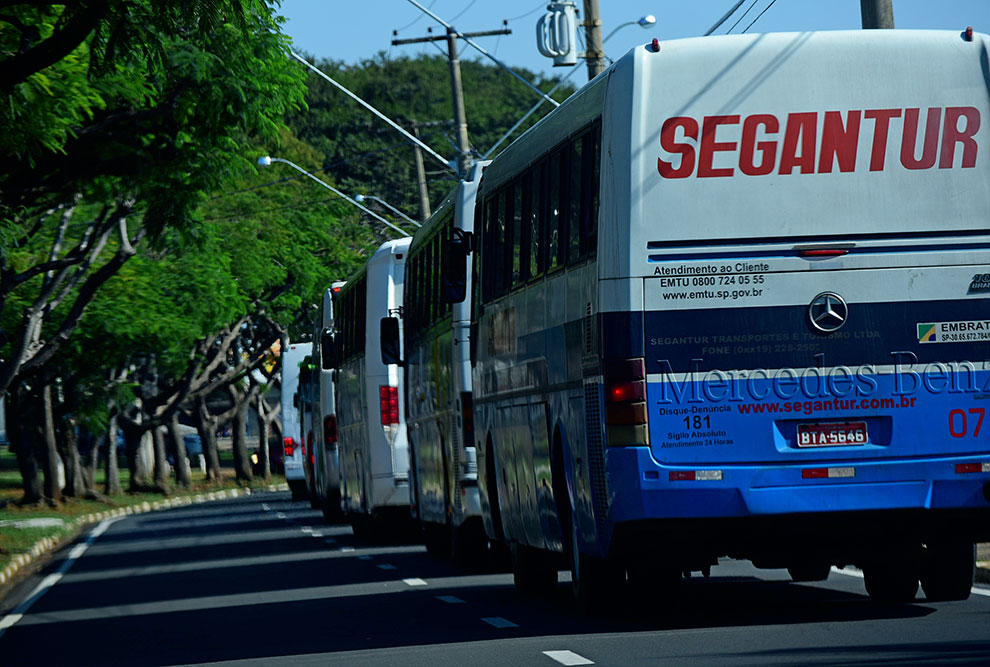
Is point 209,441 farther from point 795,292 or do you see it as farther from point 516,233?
point 795,292

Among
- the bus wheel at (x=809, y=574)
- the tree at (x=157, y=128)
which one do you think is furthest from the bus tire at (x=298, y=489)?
the bus wheel at (x=809, y=574)

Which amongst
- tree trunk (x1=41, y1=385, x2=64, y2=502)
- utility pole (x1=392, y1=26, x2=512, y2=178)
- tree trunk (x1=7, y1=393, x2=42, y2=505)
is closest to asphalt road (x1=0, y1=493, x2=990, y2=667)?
utility pole (x1=392, y1=26, x2=512, y2=178)

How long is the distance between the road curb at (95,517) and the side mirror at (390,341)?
5349 mm

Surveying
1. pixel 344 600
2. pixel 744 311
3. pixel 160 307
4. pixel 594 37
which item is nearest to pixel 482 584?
pixel 344 600

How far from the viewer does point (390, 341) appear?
23422 mm

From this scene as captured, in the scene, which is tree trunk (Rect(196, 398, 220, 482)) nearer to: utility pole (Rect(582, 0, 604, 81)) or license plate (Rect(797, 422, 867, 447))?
utility pole (Rect(582, 0, 604, 81))

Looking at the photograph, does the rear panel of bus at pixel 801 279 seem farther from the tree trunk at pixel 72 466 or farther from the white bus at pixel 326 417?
the tree trunk at pixel 72 466

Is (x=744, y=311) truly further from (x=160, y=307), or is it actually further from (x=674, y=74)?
(x=160, y=307)

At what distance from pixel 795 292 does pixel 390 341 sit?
12126 mm

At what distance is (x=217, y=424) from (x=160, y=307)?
3617 centimetres

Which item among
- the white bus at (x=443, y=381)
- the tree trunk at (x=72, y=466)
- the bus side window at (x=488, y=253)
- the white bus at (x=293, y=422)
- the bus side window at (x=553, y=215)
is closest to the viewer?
the bus side window at (x=553, y=215)

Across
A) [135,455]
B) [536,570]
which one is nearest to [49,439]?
[135,455]

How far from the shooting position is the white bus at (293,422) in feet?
170

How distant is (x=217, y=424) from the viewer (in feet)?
259
